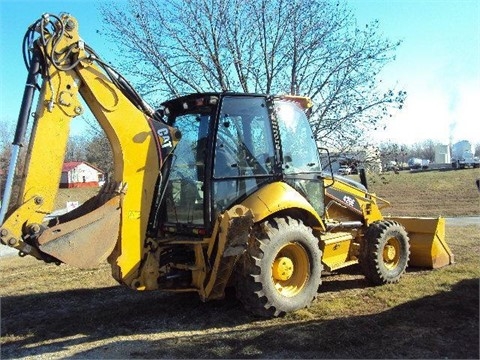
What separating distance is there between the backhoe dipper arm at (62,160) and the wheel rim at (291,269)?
1.64 metres

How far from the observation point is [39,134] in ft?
16.1

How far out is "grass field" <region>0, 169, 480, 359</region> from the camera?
193 inches

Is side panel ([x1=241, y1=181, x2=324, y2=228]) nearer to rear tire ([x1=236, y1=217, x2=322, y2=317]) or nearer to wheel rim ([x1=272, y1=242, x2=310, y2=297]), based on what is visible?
rear tire ([x1=236, y1=217, x2=322, y2=317])

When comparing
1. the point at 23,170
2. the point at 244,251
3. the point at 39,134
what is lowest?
the point at 244,251

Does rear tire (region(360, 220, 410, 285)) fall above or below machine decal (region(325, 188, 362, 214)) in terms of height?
below

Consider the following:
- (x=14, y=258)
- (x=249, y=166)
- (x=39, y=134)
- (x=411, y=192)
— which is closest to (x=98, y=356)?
(x=39, y=134)

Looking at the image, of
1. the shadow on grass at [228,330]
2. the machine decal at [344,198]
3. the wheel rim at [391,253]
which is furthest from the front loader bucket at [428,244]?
the machine decal at [344,198]

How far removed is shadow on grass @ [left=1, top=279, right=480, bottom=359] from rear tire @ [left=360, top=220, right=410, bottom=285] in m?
0.95

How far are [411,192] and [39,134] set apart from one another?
25.7m

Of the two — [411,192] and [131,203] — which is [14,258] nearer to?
[131,203]

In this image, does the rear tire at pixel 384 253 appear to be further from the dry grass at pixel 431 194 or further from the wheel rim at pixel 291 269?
the dry grass at pixel 431 194

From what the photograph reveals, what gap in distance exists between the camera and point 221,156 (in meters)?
5.85

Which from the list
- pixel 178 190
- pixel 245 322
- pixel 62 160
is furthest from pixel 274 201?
pixel 62 160

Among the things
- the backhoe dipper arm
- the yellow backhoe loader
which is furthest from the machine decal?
the backhoe dipper arm
